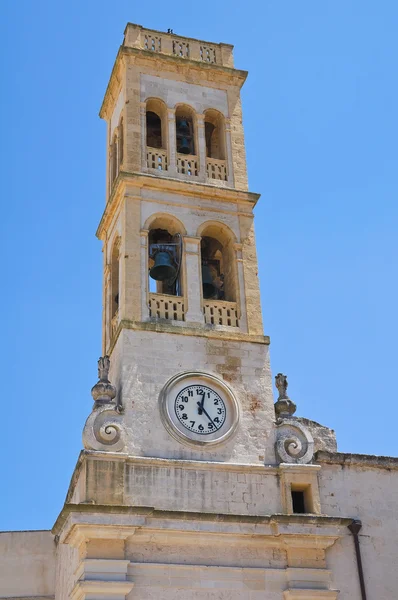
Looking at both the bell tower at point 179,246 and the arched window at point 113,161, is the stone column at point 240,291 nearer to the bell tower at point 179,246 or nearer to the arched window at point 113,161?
the bell tower at point 179,246

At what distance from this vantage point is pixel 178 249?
20203 millimetres

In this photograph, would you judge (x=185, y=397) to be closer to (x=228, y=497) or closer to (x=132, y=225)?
(x=228, y=497)

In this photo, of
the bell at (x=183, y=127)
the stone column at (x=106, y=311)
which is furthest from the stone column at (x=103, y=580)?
the bell at (x=183, y=127)

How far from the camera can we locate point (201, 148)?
21531mm

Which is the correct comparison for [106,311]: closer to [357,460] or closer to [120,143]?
[120,143]

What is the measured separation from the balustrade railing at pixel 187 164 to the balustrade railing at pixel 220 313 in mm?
3356

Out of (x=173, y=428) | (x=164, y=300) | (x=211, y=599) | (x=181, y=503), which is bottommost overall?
(x=211, y=599)

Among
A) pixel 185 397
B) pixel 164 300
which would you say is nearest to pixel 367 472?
pixel 185 397

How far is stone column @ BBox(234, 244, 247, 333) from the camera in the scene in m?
19.5

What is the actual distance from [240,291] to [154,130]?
551 cm

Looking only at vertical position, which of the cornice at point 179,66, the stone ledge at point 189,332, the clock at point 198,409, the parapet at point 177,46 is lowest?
the clock at point 198,409

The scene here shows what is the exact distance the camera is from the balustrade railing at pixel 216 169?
70.0ft

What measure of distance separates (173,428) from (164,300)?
294cm

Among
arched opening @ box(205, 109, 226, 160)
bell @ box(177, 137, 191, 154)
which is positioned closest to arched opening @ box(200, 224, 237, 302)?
arched opening @ box(205, 109, 226, 160)
